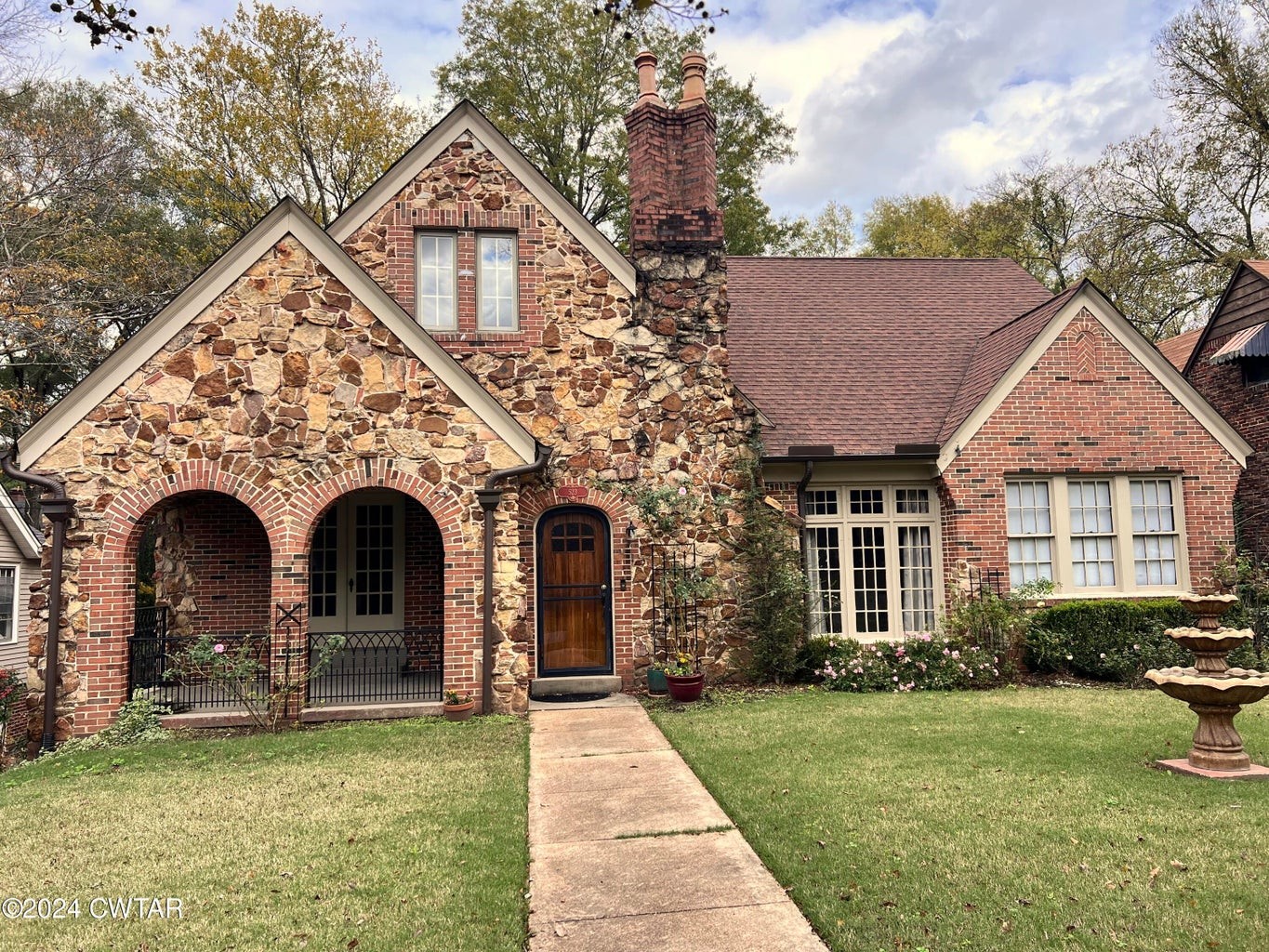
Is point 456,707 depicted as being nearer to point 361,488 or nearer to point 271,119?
point 361,488

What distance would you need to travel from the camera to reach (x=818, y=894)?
436cm

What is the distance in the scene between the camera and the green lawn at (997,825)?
4.00m

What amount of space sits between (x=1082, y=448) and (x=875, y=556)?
11.2 feet

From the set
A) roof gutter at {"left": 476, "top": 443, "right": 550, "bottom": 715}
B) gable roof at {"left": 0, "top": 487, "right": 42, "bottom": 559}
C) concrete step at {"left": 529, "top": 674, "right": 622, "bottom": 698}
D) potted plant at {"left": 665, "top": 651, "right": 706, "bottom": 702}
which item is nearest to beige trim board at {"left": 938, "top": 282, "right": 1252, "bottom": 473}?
potted plant at {"left": 665, "top": 651, "right": 706, "bottom": 702}

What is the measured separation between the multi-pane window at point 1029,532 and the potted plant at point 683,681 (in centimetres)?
507

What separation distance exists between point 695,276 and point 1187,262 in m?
19.7

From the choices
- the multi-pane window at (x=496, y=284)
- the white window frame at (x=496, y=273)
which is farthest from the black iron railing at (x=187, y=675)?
the multi-pane window at (x=496, y=284)

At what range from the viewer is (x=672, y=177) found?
12211 mm

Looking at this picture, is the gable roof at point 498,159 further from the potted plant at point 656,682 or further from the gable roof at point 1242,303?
the gable roof at point 1242,303

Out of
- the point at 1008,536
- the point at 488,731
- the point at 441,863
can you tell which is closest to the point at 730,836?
the point at 441,863

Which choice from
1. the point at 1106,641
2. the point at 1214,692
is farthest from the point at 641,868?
the point at 1106,641

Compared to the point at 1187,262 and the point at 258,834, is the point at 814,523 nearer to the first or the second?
the point at 258,834

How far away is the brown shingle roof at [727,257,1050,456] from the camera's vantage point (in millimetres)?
12711

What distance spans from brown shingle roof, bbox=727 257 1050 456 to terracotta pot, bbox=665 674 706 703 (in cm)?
359
